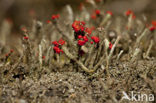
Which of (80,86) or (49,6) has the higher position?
(49,6)

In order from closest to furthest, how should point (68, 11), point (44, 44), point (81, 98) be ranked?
point (81, 98), point (44, 44), point (68, 11)

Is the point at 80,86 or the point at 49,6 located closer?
the point at 80,86

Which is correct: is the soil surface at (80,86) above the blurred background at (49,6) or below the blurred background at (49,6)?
below

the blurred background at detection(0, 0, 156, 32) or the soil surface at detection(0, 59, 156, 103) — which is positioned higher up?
the blurred background at detection(0, 0, 156, 32)

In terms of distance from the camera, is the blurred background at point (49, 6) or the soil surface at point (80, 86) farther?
the blurred background at point (49, 6)

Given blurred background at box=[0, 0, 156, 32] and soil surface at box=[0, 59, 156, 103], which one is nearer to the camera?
soil surface at box=[0, 59, 156, 103]

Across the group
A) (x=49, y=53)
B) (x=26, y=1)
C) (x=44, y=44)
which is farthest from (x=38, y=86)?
(x=26, y=1)

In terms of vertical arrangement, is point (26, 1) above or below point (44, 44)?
above

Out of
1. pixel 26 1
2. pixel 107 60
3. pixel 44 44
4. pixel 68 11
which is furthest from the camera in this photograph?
pixel 26 1

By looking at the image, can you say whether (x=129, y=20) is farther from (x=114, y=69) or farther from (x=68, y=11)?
Answer: (x=114, y=69)

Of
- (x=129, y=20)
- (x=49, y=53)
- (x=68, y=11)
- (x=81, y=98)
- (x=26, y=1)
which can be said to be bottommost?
(x=81, y=98)

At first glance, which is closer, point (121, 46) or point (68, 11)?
point (121, 46)
